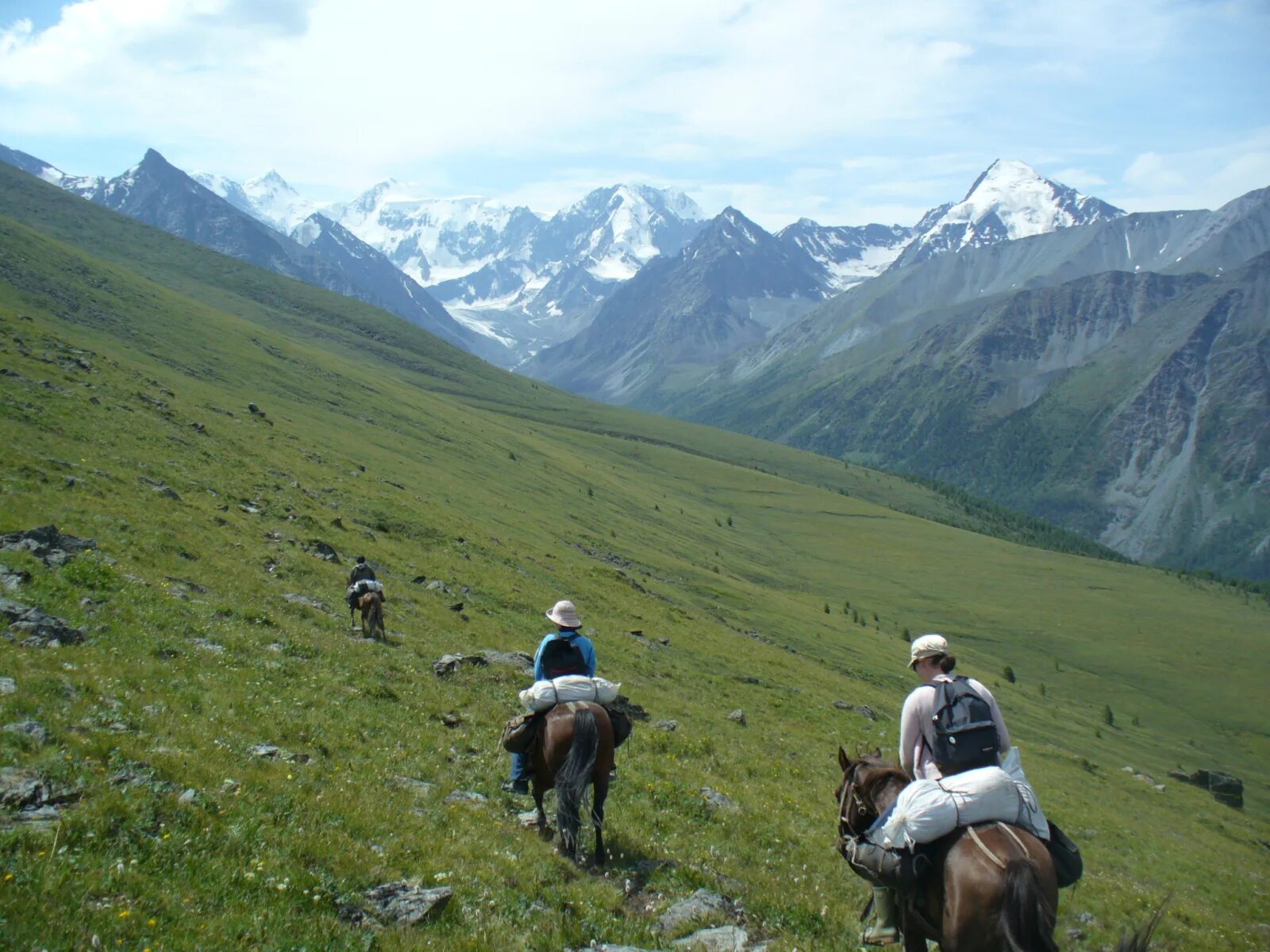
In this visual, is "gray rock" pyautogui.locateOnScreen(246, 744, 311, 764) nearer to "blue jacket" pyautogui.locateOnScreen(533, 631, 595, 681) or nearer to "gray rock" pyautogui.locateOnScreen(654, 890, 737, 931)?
"blue jacket" pyautogui.locateOnScreen(533, 631, 595, 681)

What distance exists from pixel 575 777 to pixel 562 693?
144cm

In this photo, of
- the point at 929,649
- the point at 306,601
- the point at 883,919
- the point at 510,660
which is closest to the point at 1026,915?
the point at 883,919

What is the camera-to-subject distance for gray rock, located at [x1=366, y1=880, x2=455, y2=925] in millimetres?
9156

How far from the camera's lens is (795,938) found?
10906mm

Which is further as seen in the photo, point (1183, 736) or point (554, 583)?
point (1183, 736)

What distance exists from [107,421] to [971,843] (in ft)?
143

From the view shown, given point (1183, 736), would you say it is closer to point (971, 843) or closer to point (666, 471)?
point (971, 843)

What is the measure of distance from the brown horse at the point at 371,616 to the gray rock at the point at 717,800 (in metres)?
11.5

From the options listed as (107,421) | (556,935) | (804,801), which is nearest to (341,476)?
(107,421)

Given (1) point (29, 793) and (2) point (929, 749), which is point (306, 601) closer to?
(1) point (29, 793)

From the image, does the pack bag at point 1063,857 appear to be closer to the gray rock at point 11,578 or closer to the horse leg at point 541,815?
the horse leg at point 541,815

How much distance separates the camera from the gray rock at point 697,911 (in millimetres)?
10648

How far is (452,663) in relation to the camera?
74.4ft

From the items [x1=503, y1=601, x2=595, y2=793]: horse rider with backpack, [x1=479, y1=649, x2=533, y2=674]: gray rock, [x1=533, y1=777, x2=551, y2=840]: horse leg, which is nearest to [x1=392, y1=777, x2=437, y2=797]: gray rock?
[x1=503, y1=601, x2=595, y2=793]: horse rider with backpack
